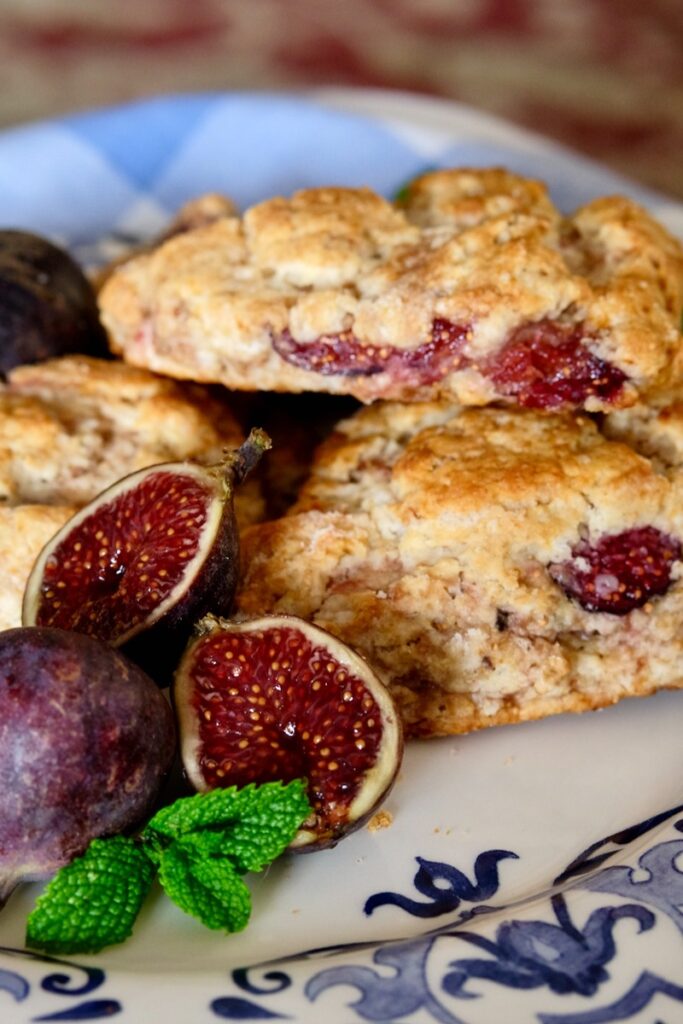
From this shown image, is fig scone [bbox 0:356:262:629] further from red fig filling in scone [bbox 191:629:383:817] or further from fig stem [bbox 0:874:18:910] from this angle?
fig stem [bbox 0:874:18:910]

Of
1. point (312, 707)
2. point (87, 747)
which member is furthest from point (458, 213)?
point (87, 747)

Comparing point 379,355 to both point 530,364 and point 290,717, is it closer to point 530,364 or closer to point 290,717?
point 530,364

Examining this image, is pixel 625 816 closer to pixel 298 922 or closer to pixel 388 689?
pixel 388 689

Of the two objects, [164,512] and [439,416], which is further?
[439,416]

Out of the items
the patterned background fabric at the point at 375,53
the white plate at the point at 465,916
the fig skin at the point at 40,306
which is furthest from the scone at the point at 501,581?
the patterned background fabric at the point at 375,53

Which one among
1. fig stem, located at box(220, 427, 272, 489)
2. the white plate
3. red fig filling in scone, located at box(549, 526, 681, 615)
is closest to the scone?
red fig filling in scone, located at box(549, 526, 681, 615)

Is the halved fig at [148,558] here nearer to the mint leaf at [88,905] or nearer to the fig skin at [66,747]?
the fig skin at [66,747]
